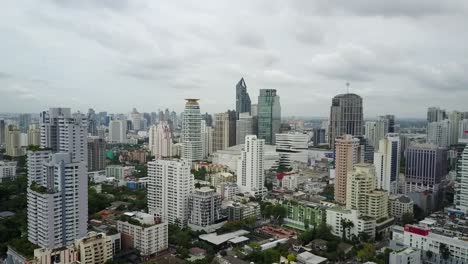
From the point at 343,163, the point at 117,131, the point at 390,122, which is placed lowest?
the point at 343,163

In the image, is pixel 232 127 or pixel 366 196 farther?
pixel 232 127

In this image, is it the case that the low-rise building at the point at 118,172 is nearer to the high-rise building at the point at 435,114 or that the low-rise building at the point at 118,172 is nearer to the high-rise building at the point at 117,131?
the high-rise building at the point at 117,131

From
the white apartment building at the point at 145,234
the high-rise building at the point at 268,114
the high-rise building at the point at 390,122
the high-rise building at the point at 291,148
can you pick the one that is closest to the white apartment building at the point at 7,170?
the white apartment building at the point at 145,234

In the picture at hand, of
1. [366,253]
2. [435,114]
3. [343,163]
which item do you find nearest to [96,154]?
[343,163]

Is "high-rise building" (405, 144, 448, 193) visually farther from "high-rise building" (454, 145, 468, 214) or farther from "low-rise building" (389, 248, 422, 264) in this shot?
"low-rise building" (389, 248, 422, 264)

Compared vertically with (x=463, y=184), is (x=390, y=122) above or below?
above

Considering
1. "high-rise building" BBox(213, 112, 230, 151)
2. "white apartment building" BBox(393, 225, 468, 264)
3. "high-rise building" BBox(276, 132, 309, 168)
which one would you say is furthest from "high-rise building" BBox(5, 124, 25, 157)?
"white apartment building" BBox(393, 225, 468, 264)

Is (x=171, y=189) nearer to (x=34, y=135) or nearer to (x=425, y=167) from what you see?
(x=425, y=167)
